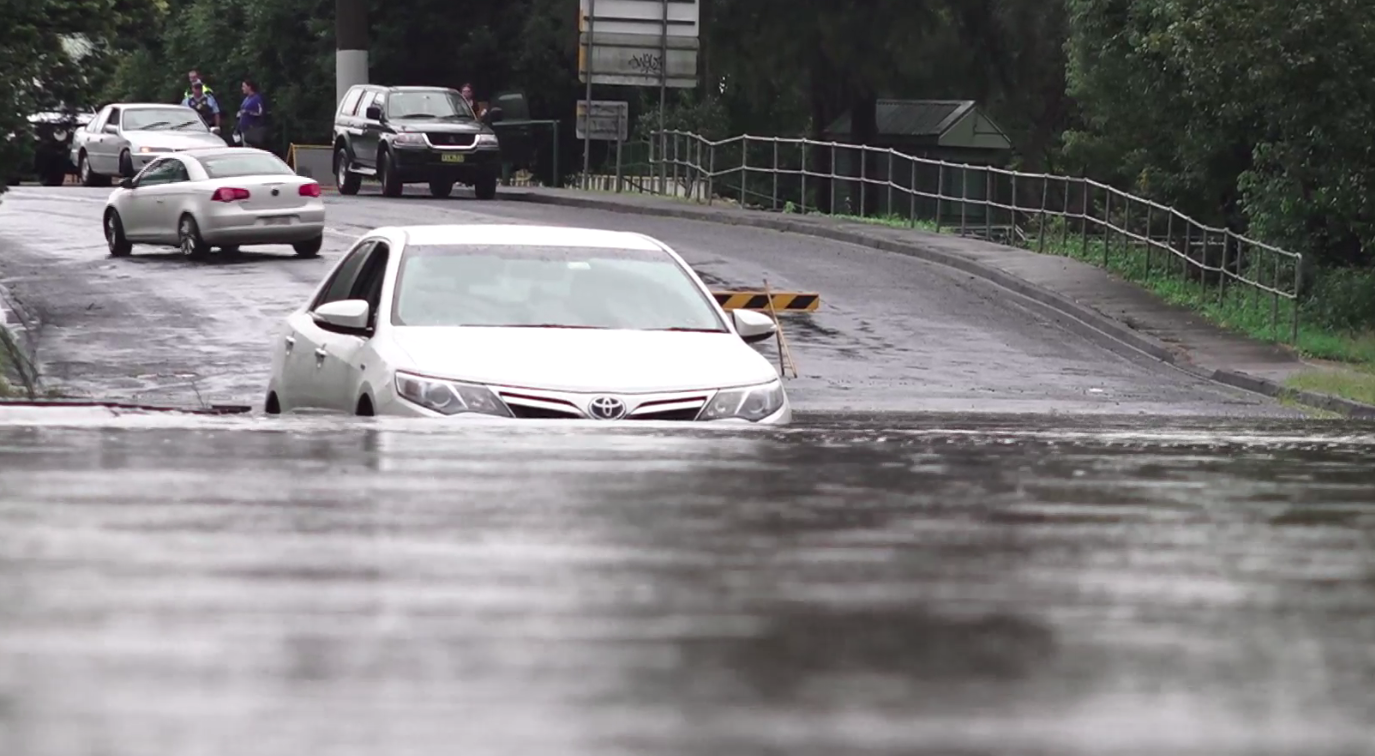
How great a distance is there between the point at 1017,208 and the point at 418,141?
11.7 m

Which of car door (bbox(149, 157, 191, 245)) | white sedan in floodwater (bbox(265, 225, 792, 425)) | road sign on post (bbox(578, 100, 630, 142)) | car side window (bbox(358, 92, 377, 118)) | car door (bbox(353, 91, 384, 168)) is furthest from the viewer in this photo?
road sign on post (bbox(578, 100, 630, 142))

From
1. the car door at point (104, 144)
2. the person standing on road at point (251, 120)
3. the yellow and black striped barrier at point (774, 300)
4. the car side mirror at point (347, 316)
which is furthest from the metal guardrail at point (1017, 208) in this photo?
the car side mirror at point (347, 316)

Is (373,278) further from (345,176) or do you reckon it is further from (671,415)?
(345,176)

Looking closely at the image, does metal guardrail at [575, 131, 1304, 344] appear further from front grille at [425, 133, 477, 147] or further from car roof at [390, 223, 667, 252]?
car roof at [390, 223, 667, 252]

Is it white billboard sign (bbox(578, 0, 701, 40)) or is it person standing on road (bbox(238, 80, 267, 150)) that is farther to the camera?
person standing on road (bbox(238, 80, 267, 150))

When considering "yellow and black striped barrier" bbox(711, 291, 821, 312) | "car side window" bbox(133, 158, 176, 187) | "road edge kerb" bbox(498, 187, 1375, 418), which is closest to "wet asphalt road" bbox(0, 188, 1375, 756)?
"yellow and black striped barrier" bbox(711, 291, 821, 312)

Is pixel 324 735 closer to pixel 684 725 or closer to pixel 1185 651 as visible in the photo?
pixel 684 725

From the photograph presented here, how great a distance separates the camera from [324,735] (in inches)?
50.7

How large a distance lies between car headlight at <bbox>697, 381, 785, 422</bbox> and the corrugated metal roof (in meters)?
57.0

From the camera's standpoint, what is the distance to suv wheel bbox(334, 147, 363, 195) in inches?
1646

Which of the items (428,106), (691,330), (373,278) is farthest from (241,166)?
(691,330)

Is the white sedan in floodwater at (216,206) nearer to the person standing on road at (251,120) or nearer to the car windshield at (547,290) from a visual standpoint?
the person standing on road at (251,120)

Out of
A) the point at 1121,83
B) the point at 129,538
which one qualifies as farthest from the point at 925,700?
the point at 1121,83

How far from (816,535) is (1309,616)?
0.50 meters
